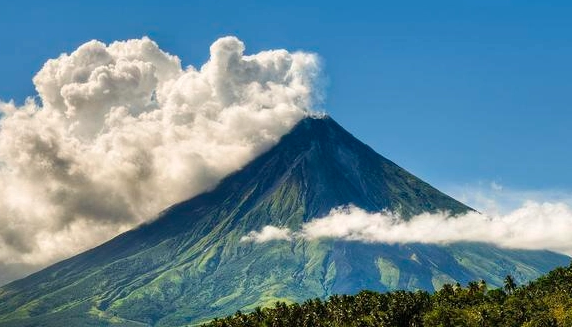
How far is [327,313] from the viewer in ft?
572

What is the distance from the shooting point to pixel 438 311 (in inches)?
6107

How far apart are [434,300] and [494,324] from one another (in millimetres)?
26394

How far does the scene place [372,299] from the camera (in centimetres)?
17788

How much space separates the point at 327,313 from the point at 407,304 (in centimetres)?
1980

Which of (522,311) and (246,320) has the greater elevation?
(246,320)

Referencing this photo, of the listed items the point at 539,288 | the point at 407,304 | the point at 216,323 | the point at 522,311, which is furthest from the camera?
the point at 539,288

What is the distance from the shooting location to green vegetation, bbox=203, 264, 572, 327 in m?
150

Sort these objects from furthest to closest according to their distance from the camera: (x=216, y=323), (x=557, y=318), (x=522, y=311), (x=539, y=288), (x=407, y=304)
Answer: (x=539, y=288) → (x=216, y=323) → (x=407, y=304) → (x=522, y=311) → (x=557, y=318)

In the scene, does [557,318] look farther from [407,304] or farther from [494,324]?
[407,304]

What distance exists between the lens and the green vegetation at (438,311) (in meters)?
150

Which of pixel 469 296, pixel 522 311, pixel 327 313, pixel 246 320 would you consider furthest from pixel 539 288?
pixel 246 320

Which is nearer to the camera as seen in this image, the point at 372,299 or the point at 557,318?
the point at 557,318

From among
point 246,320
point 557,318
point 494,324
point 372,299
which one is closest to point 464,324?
point 494,324

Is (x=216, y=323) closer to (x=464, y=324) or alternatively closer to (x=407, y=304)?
(x=407, y=304)
